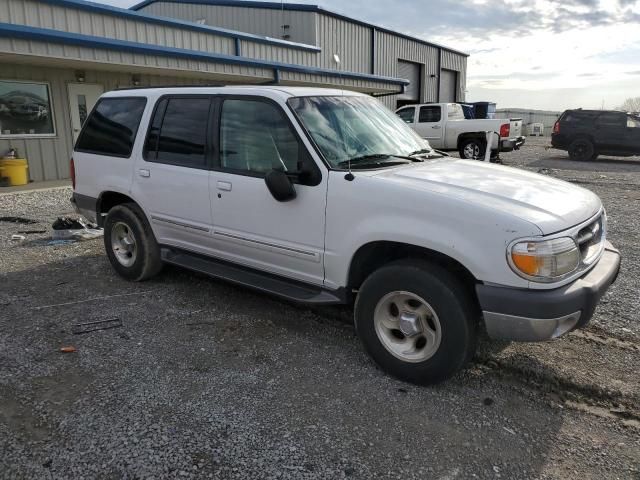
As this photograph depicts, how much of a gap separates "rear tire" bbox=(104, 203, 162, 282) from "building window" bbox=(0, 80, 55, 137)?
327 inches

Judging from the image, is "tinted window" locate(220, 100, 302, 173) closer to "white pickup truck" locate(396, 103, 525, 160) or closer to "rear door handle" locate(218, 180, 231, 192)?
"rear door handle" locate(218, 180, 231, 192)

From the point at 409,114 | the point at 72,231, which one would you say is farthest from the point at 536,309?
the point at 409,114

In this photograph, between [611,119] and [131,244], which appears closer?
[131,244]

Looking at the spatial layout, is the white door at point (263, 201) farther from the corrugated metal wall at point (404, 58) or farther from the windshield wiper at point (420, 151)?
the corrugated metal wall at point (404, 58)

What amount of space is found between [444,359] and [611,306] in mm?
2405

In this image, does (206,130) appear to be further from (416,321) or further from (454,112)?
(454,112)

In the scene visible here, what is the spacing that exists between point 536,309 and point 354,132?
1.89 metres

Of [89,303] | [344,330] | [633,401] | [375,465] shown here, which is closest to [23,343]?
[89,303]

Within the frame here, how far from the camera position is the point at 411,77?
29.8 metres

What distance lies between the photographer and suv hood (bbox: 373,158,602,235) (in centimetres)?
298

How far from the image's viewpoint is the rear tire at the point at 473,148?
17078 mm

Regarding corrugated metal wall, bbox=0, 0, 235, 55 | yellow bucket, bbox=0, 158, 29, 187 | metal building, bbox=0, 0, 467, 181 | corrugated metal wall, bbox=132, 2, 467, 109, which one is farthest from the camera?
corrugated metal wall, bbox=132, 2, 467, 109

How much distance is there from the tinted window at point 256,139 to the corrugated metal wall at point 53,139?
9.86 meters

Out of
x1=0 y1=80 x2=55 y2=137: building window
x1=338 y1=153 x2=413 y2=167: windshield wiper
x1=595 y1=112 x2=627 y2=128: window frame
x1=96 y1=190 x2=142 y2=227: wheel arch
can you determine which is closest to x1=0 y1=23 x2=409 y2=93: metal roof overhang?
x1=0 y1=80 x2=55 y2=137: building window
